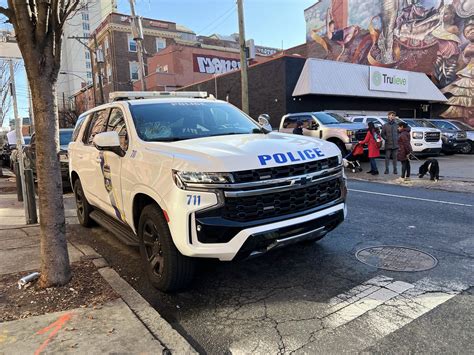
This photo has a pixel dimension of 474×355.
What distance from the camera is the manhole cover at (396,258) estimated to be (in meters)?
4.32

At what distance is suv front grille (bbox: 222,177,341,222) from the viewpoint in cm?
339

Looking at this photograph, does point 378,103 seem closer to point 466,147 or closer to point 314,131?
point 466,147

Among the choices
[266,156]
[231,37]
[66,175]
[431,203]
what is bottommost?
[431,203]

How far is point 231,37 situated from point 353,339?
6591 centimetres

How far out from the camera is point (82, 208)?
6625mm

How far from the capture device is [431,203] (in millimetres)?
7977

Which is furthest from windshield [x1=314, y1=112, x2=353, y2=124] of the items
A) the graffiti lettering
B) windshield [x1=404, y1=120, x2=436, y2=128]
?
the graffiti lettering

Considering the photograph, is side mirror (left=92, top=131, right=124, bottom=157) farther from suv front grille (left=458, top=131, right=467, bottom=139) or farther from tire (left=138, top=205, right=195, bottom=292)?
suv front grille (left=458, top=131, right=467, bottom=139)

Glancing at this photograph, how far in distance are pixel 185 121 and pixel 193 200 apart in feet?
5.22

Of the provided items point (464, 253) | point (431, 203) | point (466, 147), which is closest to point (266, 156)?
point (464, 253)

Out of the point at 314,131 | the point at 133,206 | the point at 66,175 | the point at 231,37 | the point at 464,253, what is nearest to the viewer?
the point at 133,206

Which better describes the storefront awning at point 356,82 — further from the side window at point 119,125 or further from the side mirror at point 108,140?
the side mirror at point 108,140

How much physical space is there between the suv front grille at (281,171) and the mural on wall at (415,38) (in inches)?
1270

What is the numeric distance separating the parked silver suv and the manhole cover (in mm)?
9695
